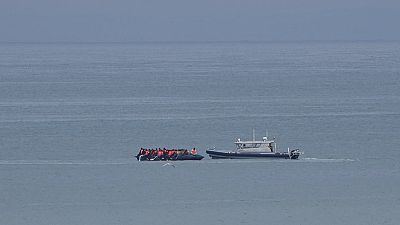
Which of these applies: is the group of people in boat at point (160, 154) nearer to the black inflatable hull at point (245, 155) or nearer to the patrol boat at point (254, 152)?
the black inflatable hull at point (245, 155)

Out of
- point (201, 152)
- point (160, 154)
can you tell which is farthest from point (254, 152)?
point (160, 154)

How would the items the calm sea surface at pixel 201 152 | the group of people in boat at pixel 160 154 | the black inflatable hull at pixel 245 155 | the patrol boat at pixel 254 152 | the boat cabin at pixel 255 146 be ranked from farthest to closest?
the boat cabin at pixel 255 146 → the black inflatable hull at pixel 245 155 → the patrol boat at pixel 254 152 → the group of people in boat at pixel 160 154 → the calm sea surface at pixel 201 152

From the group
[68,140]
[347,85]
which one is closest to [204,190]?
[68,140]

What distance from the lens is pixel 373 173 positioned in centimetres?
5341

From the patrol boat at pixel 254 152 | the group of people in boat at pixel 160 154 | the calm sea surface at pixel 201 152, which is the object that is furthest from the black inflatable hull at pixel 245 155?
the group of people in boat at pixel 160 154

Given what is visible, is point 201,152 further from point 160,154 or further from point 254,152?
point 160,154

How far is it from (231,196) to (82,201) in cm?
600

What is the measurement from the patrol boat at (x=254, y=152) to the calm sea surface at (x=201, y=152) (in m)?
0.71

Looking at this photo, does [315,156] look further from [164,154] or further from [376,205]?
[376,205]

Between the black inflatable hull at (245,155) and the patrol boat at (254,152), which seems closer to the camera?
the patrol boat at (254,152)

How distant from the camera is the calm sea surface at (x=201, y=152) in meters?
44.2

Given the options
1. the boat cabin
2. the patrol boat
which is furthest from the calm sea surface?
the boat cabin

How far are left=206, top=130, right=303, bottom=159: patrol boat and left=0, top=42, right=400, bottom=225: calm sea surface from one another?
71cm

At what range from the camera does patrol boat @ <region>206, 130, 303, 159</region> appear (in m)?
59.5
